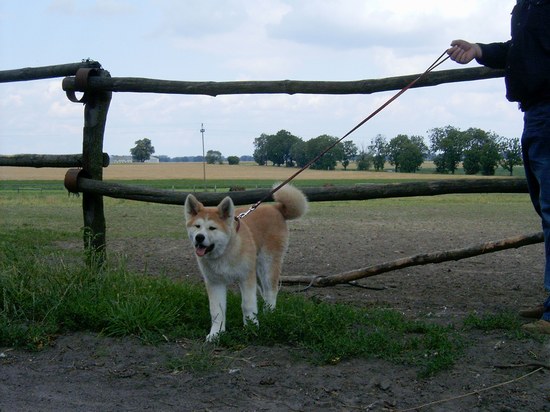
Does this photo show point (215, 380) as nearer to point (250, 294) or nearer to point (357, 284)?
point (250, 294)

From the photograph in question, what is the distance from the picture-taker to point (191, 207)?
584cm

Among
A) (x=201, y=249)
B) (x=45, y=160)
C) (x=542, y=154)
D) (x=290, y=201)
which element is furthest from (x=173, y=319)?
(x=45, y=160)

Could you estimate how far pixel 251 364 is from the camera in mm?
4668

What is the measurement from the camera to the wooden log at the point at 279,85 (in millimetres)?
6430

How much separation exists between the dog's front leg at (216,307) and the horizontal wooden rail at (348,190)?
168 cm

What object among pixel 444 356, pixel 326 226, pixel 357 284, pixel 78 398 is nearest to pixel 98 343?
pixel 78 398

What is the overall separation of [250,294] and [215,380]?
1198mm

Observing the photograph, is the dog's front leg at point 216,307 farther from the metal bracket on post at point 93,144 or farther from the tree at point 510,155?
the tree at point 510,155

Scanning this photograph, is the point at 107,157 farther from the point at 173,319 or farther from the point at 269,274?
the point at 173,319

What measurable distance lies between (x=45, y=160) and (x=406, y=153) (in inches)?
846

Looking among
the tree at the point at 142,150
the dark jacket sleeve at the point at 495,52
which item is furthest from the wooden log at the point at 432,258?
the tree at the point at 142,150

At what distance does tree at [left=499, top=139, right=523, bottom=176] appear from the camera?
17425 mm

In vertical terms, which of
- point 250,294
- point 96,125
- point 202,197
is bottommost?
point 250,294

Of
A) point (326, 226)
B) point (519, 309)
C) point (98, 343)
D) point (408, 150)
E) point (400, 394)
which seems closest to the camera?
point (400, 394)
